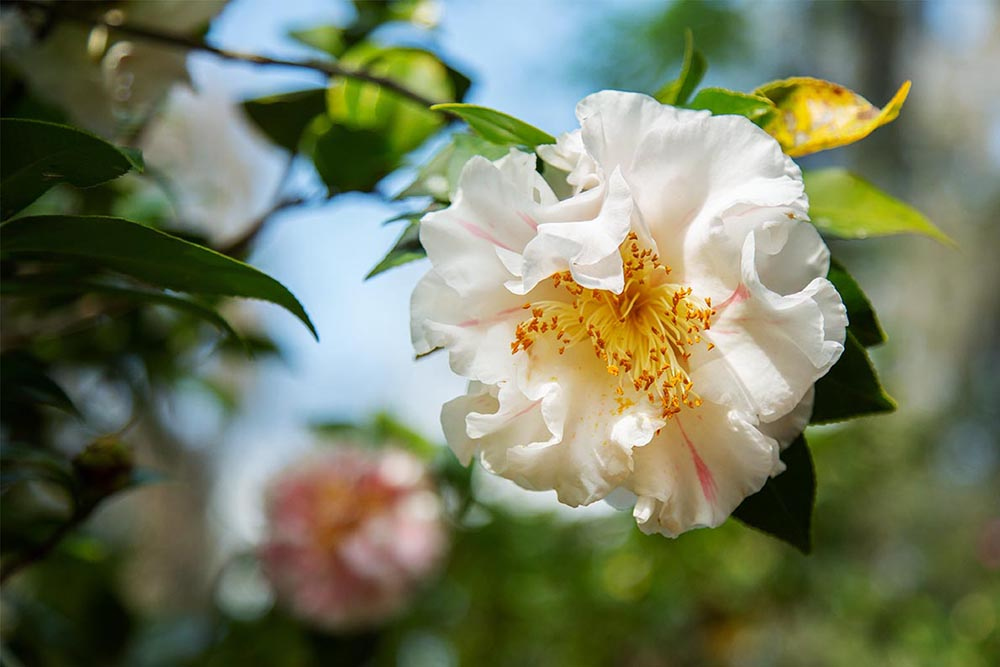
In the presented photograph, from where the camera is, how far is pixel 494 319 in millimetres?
380

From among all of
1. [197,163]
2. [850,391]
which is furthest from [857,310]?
[197,163]

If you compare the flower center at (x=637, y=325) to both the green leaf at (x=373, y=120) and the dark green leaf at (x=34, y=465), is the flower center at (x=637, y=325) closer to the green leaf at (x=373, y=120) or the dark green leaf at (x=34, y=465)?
the green leaf at (x=373, y=120)

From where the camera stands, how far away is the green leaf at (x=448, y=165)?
40 cm

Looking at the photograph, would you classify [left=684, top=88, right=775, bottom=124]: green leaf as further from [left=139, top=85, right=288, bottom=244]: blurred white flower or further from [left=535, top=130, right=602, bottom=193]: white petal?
[left=139, top=85, right=288, bottom=244]: blurred white flower

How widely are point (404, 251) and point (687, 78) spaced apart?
163 millimetres

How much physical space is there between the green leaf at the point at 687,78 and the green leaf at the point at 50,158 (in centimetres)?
25

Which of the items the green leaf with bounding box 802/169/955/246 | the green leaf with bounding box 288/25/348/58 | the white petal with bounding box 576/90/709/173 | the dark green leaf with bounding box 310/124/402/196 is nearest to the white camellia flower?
the white petal with bounding box 576/90/709/173

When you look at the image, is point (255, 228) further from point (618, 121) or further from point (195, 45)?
point (618, 121)

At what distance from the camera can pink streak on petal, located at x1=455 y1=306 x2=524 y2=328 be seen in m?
0.37

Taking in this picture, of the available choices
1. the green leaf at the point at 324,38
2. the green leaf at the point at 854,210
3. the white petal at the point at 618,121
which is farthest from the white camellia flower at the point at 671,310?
the green leaf at the point at 324,38

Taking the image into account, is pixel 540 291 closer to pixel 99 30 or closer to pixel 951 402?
pixel 99 30

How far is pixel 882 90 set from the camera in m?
4.82

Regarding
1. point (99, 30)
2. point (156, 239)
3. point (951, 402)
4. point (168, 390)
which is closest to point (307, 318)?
point (156, 239)

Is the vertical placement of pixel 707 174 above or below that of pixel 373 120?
above
